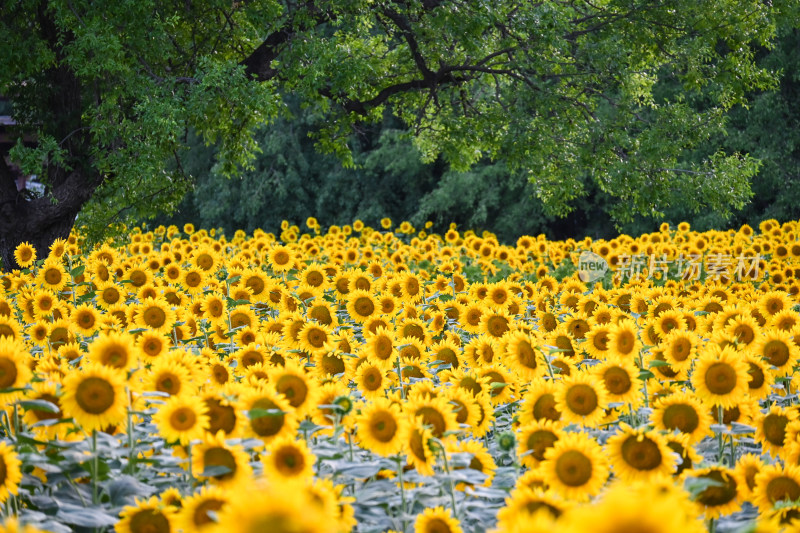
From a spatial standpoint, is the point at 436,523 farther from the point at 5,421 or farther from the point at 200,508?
the point at 5,421

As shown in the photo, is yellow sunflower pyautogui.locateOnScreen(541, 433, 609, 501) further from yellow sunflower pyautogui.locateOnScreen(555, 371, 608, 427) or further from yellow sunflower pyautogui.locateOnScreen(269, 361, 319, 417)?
yellow sunflower pyautogui.locateOnScreen(269, 361, 319, 417)

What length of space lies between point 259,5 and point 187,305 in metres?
6.29

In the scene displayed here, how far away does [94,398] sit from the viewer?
7.82ft

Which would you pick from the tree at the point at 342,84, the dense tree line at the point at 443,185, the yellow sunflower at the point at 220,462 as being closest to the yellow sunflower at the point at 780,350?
the yellow sunflower at the point at 220,462

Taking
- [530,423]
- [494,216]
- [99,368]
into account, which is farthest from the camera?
[494,216]

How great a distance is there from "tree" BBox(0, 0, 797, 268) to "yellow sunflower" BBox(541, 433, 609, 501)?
6.94 metres

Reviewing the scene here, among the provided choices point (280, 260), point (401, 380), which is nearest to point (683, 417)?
point (401, 380)

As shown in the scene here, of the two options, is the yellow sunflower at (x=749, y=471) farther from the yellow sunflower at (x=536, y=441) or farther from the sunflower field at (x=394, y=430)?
the yellow sunflower at (x=536, y=441)

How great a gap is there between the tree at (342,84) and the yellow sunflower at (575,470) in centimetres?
694

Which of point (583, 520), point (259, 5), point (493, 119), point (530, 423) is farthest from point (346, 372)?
point (493, 119)

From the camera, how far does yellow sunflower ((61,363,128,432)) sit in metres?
2.38

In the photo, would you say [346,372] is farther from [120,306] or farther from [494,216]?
[494,216]

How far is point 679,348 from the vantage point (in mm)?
3678

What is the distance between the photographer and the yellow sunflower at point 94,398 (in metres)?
2.38
